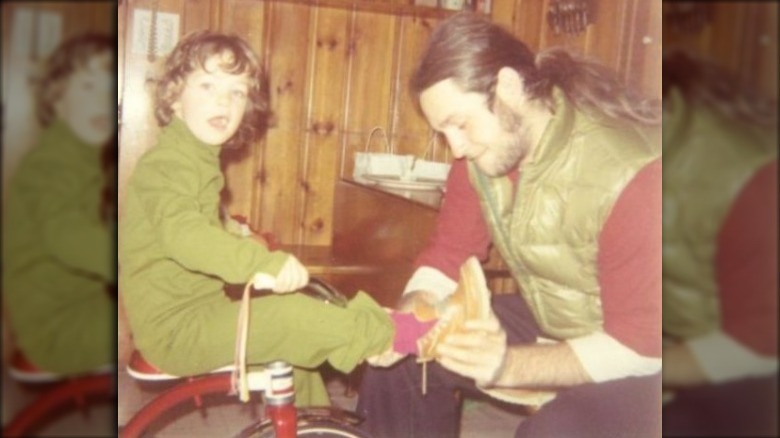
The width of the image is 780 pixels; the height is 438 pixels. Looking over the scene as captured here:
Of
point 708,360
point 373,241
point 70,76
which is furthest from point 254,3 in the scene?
point 708,360

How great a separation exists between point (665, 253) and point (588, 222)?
11.1 inches

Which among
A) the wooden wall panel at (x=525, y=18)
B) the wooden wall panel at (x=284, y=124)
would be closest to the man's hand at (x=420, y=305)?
the wooden wall panel at (x=284, y=124)

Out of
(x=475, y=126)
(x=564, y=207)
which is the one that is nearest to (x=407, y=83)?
(x=475, y=126)

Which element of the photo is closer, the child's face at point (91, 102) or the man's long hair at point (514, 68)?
the man's long hair at point (514, 68)

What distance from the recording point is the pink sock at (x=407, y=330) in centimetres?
65

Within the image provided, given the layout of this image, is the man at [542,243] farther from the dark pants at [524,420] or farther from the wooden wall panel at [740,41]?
the wooden wall panel at [740,41]

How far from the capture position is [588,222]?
67 centimetres

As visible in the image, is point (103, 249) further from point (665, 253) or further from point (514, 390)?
point (665, 253)

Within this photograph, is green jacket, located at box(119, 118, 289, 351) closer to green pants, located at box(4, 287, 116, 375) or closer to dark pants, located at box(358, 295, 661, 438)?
dark pants, located at box(358, 295, 661, 438)

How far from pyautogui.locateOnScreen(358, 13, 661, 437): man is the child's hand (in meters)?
0.09

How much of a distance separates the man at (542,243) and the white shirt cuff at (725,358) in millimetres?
267

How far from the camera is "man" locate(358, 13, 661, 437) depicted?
659mm

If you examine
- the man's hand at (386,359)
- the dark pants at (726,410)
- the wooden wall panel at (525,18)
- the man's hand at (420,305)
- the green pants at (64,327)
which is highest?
the wooden wall panel at (525,18)

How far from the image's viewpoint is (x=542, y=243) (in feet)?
2.24
